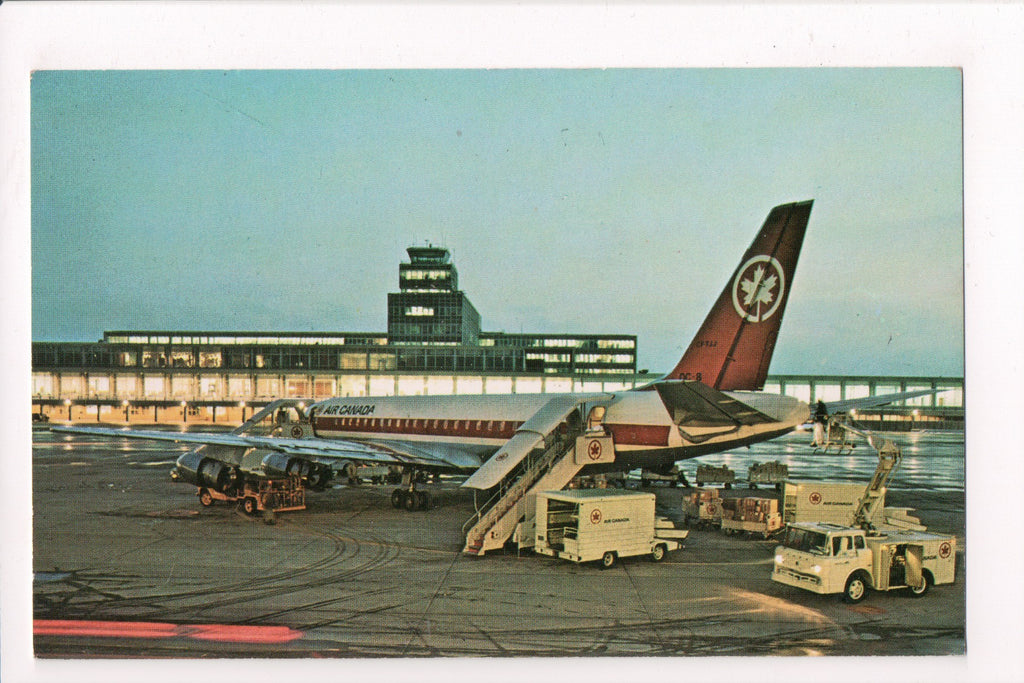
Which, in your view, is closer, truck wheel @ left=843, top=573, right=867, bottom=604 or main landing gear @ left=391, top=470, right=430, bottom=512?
truck wheel @ left=843, top=573, right=867, bottom=604

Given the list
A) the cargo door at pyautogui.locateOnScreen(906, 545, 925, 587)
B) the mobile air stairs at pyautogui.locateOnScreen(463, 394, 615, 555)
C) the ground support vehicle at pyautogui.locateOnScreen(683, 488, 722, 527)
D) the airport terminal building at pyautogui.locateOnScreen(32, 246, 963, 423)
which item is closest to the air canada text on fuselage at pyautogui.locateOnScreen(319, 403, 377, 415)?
the mobile air stairs at pyautogui.locateOnScreen(463, 394, 615, 555)

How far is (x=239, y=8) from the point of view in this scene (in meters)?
→ 15.0

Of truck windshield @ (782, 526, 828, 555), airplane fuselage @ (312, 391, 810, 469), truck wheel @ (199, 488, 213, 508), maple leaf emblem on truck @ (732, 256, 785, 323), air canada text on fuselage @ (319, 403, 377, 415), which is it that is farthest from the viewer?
air canada text on fuselage @ (319, 403, 377, 415)

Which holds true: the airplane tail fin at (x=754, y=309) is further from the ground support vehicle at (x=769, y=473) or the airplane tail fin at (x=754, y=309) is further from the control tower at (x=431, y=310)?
the control tower at (x=431, y=310)

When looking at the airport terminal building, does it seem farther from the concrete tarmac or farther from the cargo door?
the cargo door

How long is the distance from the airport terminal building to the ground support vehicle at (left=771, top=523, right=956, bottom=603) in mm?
38668

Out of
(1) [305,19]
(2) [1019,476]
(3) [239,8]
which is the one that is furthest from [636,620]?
(3) [239,8]

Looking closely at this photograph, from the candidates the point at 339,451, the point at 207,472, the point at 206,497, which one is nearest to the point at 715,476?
the point at 339,451

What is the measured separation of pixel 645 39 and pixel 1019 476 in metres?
12.6

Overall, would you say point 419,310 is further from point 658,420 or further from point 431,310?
point 658,420

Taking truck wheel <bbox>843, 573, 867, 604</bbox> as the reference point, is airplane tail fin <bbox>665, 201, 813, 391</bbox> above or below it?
above

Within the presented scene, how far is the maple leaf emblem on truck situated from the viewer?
2045cm

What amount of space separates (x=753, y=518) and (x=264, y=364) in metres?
49.0

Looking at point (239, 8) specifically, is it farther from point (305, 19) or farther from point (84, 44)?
point (84, 44)
